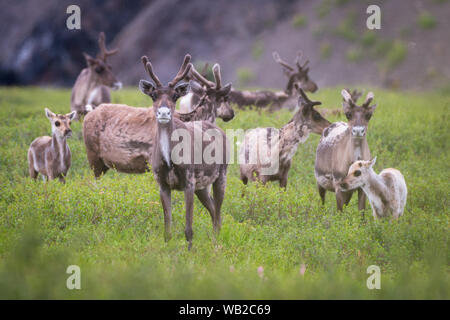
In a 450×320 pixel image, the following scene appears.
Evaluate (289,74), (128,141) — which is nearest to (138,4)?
(289,74)

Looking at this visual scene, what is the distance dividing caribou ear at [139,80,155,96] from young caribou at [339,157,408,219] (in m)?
3.18

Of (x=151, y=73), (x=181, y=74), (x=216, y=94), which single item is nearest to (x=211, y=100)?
(x=216, y=94)

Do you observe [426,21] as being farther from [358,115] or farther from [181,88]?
[181,88]

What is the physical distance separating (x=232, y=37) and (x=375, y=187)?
3127 cm

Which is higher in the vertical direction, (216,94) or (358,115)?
(216,94)

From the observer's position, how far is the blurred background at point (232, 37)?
103 feet

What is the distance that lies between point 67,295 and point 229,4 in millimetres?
37006

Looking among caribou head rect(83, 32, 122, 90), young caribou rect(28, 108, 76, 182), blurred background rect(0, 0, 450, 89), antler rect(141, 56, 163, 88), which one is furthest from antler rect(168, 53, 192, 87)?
blurred background rect(0, 0, 450, 89)

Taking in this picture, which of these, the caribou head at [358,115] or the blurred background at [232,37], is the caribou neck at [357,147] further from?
the blurred background at [232,37]

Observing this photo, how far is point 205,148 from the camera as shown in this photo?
8.09 meters

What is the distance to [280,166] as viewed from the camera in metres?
10.7

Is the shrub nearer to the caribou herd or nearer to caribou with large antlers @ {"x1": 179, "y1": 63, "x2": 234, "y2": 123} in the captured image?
the caribou herd

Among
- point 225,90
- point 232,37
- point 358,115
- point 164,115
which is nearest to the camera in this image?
point 164,115
